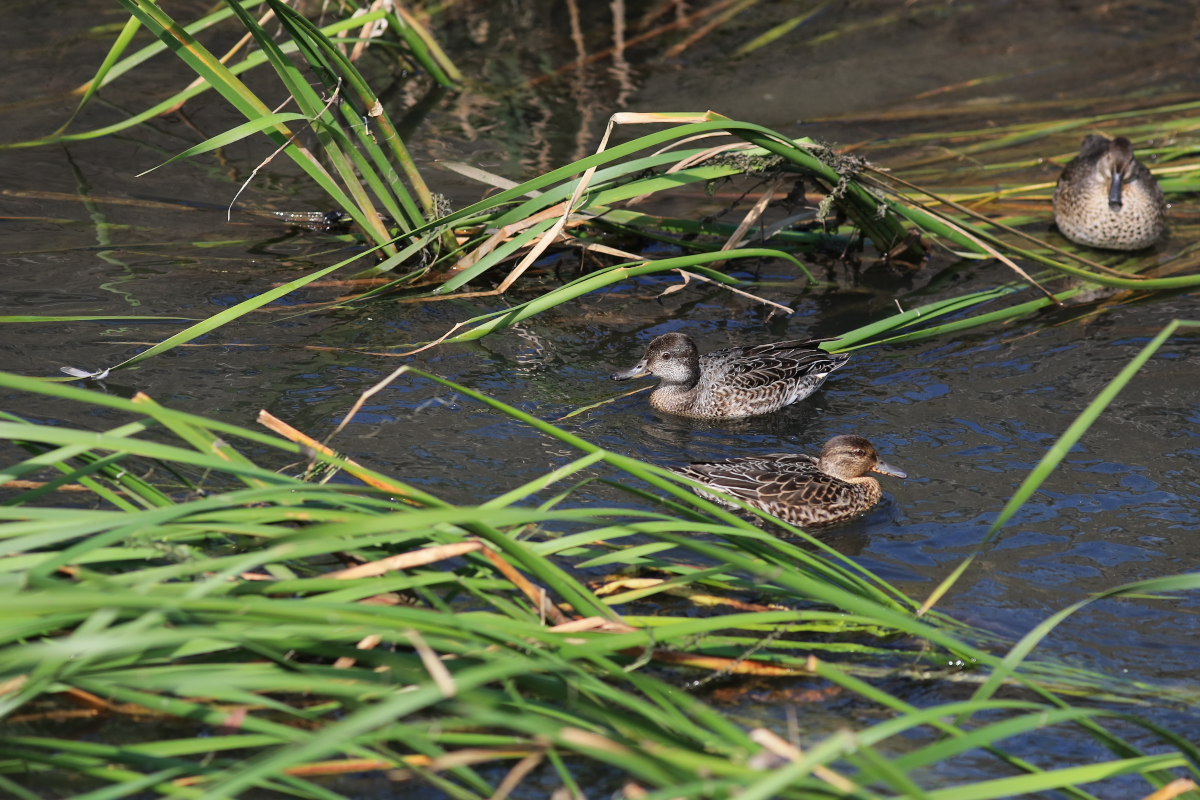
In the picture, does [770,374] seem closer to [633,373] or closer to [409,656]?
[633,373]

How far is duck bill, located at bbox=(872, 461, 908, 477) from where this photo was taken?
19.2ft

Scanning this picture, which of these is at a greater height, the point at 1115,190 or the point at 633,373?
the point at 1115,190

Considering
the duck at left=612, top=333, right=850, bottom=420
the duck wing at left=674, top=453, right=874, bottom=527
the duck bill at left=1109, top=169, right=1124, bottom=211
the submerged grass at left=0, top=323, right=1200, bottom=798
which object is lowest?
the submerged grass at left=0, top=323, right=1200, bottom=798

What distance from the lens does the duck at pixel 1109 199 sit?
8.17 meters

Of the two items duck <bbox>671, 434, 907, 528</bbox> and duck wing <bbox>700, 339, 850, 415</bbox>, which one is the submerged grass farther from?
duck wing <bbox>700, 339, 850, 415</bbox>

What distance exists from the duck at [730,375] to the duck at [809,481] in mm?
869

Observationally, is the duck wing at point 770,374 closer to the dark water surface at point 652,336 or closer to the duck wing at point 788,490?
the dark water surface at point 652,336

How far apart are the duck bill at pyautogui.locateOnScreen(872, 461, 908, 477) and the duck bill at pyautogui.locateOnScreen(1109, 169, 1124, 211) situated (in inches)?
129

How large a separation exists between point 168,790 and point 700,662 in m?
1.78

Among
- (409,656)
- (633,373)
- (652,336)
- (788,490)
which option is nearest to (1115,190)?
(652,336)

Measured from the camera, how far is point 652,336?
24.6 feet

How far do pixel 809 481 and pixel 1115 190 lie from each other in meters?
3.71

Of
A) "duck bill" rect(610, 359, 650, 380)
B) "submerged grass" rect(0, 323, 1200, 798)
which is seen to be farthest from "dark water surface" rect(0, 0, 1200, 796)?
"submerged grass" rect(0, 323, 1200, 798)

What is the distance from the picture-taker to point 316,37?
6301mm
